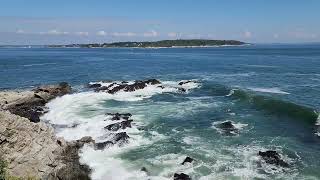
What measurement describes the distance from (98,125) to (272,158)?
18.4m

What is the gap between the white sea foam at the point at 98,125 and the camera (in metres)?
31.7

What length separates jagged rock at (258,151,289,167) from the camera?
107ft

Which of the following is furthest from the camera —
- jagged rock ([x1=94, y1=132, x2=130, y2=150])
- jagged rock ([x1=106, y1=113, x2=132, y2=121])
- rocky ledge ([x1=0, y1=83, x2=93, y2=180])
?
jagged rock ([x1=106, y1=113, x2=132, y2=121])

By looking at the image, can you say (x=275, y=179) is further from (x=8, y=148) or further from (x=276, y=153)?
(x=8, y=148)

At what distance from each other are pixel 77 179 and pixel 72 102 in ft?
98.6

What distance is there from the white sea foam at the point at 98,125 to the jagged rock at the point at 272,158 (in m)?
7.88

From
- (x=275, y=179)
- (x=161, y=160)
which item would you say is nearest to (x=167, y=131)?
(x=161, y=160)

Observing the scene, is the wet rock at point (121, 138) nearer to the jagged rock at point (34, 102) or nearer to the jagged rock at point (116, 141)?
the jagged rock at point (116, 141)

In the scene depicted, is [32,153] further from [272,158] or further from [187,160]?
[272,158]

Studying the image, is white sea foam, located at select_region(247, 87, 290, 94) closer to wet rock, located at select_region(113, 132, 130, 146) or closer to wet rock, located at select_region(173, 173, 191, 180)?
wet rock, located at select_region(113, 132, 130, 146)

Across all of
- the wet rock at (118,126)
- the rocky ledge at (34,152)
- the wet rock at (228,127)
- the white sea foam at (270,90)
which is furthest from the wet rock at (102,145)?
the white sea foam at (270,90)

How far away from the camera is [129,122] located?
4391cm

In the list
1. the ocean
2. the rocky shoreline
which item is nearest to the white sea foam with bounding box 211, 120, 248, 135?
the ocean

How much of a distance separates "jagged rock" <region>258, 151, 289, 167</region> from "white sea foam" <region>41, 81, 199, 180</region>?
7.88 metres
